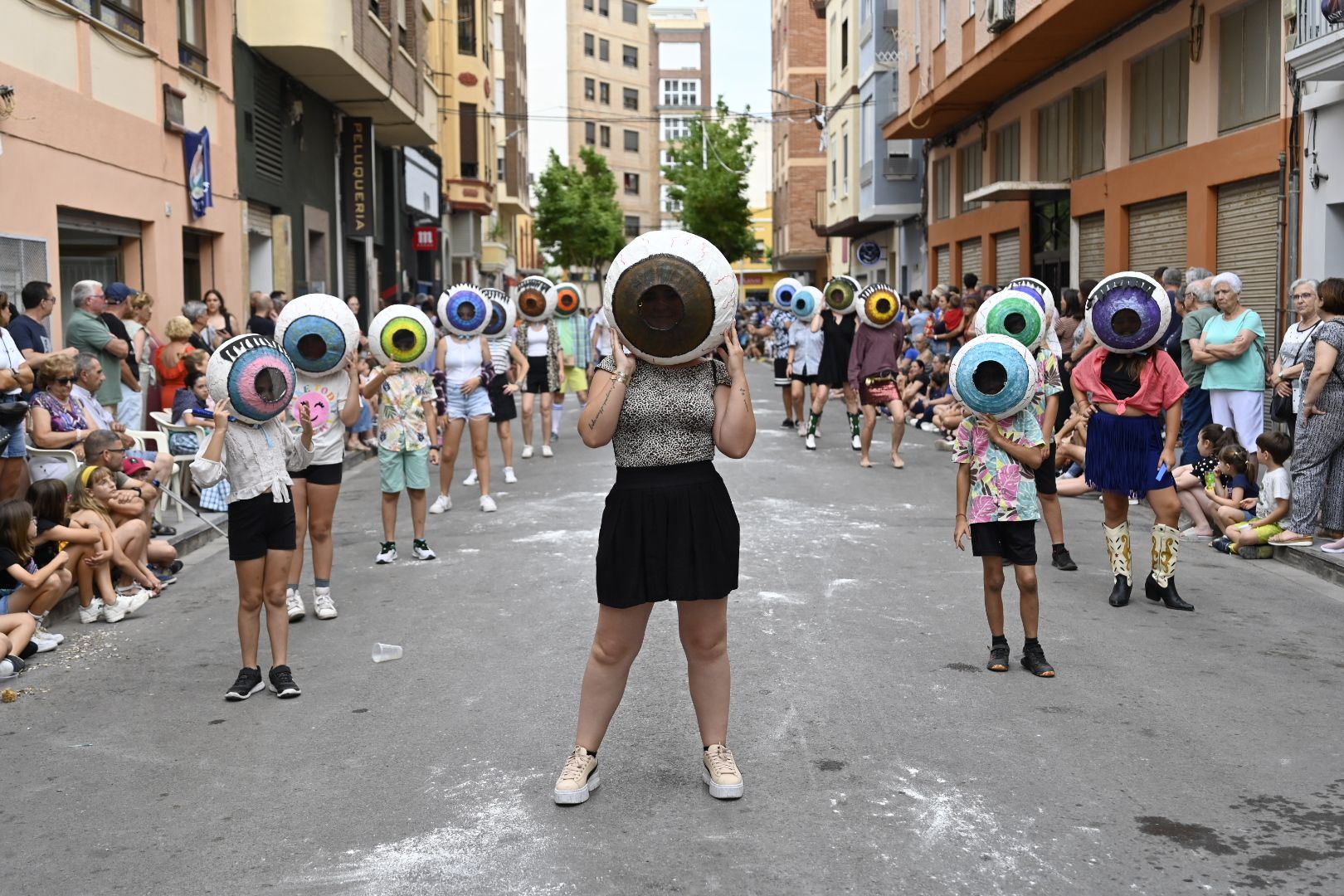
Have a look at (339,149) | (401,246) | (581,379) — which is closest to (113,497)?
(581,379)

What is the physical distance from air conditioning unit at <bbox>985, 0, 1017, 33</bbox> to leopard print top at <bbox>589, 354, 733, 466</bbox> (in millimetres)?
17694

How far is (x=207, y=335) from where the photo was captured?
1515cm

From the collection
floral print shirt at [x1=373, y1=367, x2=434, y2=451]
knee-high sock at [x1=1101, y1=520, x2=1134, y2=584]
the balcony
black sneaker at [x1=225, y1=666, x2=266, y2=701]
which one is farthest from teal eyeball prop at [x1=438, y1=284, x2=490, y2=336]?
the balcony

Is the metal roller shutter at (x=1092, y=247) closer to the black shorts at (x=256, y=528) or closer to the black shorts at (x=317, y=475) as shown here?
the black shorts at (x=317, y=475)

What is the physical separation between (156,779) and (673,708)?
2.06 m

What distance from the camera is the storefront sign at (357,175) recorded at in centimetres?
2694

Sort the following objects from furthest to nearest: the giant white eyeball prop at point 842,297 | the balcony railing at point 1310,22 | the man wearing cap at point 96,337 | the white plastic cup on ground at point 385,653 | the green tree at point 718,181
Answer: the green tree at point 718,181, the giant white eyeball prop at point 842,297, the balcony railing at point 1310,22, the man wearing cap at point 96,337, the white plastic cup on ground at point 385,653

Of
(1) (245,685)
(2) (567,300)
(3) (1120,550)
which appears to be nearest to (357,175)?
(2) (567,300)

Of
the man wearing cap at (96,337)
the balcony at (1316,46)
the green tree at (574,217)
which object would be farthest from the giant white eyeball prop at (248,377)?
the green tree at (574,217)

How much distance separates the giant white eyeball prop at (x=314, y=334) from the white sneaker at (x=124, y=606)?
1.91m

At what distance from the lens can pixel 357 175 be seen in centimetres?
2709

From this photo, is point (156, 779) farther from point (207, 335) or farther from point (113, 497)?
point (207, 335)

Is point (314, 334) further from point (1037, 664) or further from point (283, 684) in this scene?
point (1037, 664)

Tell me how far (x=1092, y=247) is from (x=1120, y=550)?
1403cm
